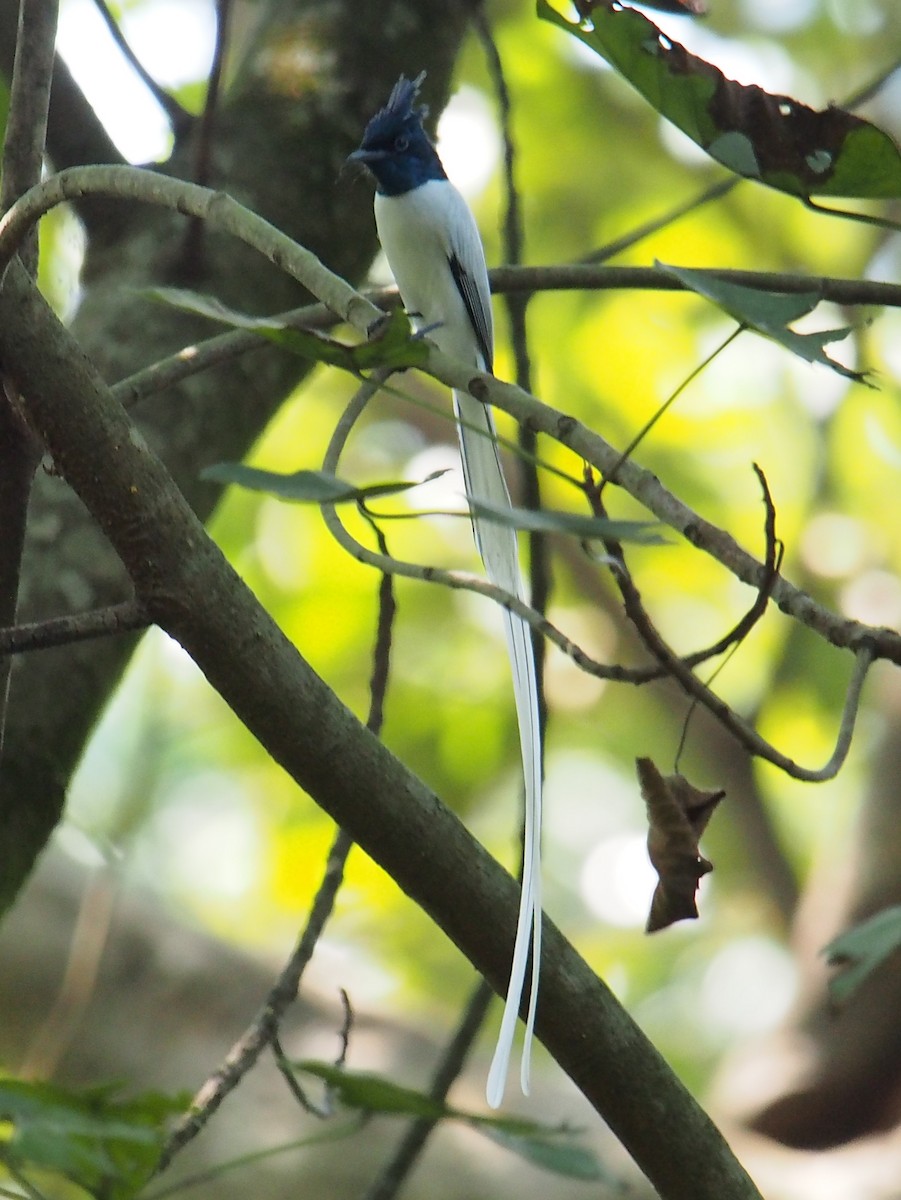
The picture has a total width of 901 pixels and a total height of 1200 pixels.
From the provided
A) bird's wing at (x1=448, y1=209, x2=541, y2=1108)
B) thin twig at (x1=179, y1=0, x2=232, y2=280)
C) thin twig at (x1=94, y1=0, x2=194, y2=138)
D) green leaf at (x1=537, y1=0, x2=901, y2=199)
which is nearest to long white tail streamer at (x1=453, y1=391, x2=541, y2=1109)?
bird's wing at (x1=448, y1=209, x2=541, y2=1108)

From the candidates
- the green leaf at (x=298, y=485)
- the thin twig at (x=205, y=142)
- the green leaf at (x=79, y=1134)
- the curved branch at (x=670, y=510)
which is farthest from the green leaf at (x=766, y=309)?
the thin twig at (x=205, y=142)

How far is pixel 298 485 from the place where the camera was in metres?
1.03

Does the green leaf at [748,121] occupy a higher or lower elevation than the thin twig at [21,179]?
higher

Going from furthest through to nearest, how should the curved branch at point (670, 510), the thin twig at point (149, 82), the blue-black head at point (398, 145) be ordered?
1. the blue-black head at point (398, 145)
2. the thin twig at point (149, 82)
3. the curved branch at point (670, 510)

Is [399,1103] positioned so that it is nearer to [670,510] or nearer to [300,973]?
[300,973]

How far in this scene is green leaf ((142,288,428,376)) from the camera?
107 centimetres

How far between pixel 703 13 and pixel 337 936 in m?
4.50

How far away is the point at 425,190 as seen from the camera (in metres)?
2.54

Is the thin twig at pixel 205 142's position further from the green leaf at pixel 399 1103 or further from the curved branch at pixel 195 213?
the green leaf at pixel 399 1103

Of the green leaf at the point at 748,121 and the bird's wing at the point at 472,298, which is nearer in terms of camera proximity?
the green leaf at the point at 748,121

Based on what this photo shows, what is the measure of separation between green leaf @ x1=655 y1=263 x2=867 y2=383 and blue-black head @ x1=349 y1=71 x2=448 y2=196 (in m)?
1.31

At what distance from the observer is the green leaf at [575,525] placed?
944 millimetres

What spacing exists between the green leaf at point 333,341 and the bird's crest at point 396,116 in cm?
134

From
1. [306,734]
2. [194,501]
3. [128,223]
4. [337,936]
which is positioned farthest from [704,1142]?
[337,936]
